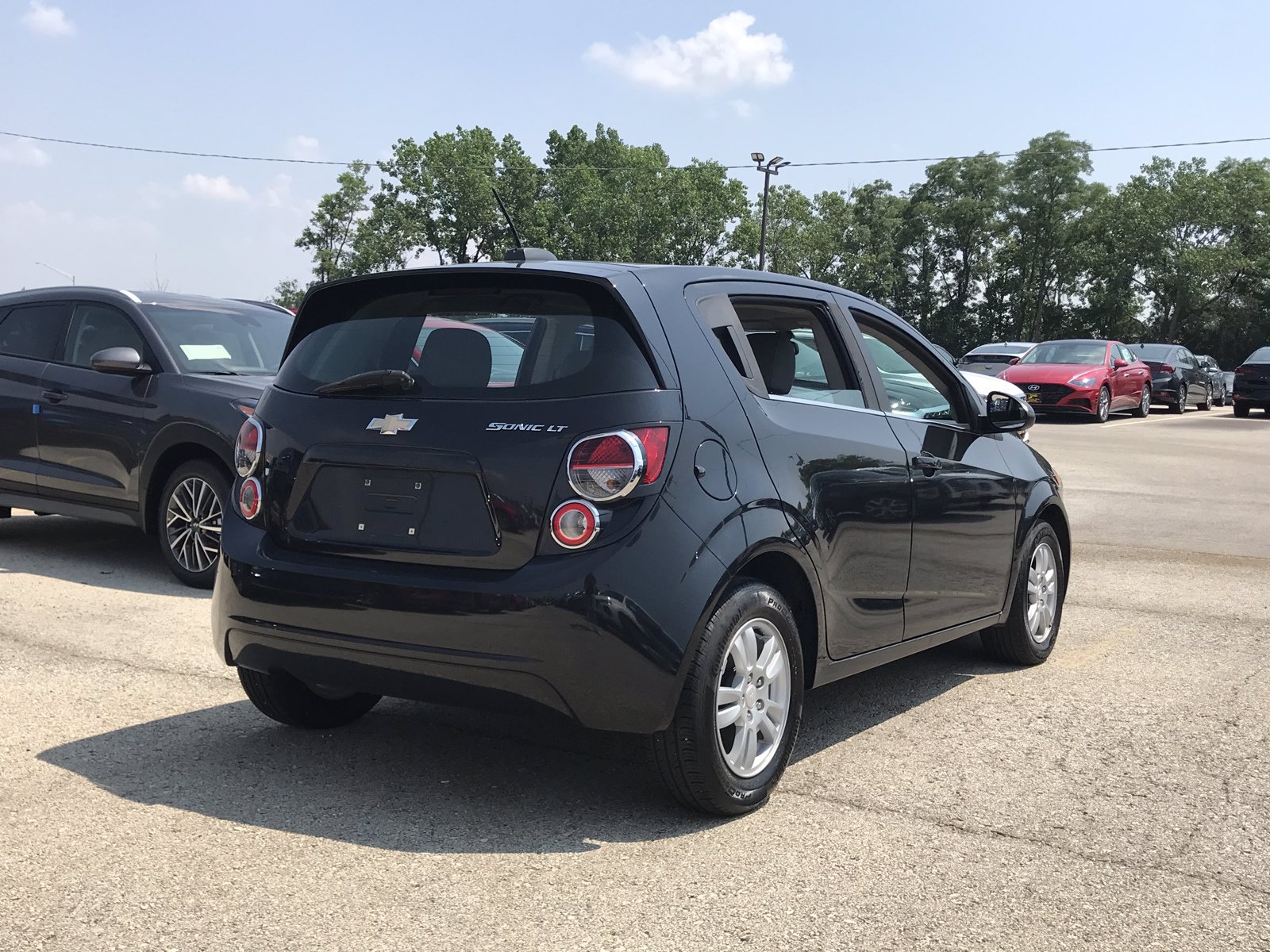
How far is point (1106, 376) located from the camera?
25.9 m

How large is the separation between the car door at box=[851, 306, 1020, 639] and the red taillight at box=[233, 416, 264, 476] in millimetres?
2231

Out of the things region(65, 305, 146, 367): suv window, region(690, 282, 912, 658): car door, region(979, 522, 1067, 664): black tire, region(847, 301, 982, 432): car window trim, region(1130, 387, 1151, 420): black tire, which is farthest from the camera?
region(1130, 387, 1151, 420): black tire

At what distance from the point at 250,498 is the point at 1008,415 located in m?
3.09

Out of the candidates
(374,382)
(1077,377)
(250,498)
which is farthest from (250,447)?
(1077,377)

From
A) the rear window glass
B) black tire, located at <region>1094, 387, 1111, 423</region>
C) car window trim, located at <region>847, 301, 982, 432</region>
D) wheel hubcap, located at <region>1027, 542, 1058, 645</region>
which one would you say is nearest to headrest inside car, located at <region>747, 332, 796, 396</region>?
car window trim, located at <region>847, 301, 982, 432</region>

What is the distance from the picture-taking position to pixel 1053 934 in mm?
3213

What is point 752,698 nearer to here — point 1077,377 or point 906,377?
point 906,377

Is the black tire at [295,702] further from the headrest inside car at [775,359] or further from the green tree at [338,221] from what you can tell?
the green tree at [338,221]

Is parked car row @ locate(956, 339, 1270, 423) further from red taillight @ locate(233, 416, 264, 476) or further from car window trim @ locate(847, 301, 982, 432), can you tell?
red taillight @ locate(233, 416, 264, 476)

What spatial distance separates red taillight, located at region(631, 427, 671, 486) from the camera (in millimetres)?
3775

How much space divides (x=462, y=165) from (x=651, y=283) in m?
89.7

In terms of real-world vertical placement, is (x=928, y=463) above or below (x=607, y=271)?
below

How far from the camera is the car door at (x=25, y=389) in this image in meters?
8.79

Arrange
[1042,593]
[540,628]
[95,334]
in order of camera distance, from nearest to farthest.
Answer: [540,628] < [1042,593] < [95,334]
